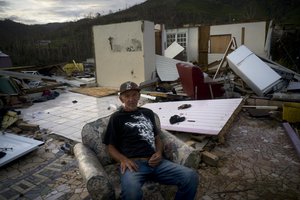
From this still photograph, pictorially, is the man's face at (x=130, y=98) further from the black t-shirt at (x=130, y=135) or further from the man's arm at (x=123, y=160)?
the man's arm at (x=123, y=160)

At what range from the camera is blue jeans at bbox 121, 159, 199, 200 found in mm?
1925

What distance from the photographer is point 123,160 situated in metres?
2.20

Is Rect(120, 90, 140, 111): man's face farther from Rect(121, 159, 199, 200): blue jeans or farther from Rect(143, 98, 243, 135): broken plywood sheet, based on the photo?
Rect(143, 98, 243, 135): broken plywood sheet

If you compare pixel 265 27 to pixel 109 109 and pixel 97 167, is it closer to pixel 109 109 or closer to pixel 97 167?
pixel 109 109

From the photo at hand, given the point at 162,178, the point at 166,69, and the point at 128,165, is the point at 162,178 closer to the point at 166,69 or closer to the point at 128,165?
the point at 128,165

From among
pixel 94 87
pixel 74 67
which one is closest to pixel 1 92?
pixel 94 87

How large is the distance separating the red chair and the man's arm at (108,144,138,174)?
3610 millimetres

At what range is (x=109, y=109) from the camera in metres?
6.28

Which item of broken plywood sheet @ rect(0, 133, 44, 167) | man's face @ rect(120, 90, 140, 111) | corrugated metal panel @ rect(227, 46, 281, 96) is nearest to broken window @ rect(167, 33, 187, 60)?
corrugated metal panel @ rect(227, 46, 281, 96)

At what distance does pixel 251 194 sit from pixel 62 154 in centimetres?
305

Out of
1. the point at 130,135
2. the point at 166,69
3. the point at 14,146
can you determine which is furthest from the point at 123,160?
the point at 166,69

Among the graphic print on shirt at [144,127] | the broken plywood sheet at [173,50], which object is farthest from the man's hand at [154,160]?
the broken plywood sheet at [173,50]

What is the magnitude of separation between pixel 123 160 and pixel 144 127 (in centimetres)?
42

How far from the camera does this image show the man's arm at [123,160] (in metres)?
2.14
